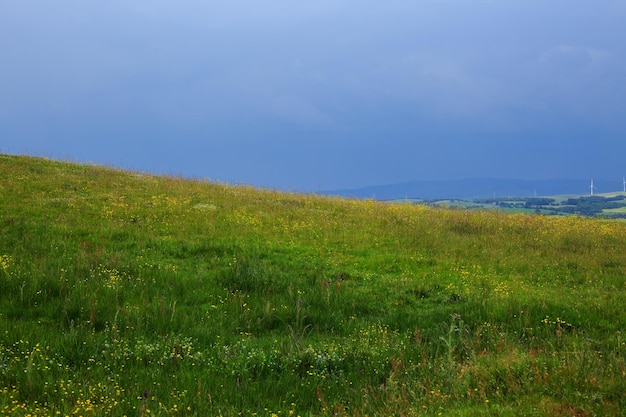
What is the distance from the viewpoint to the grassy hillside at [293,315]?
5.84 metres

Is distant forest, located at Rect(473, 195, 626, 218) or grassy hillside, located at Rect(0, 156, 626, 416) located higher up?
distant forest, located at Rect(473, 195, 626, 218)

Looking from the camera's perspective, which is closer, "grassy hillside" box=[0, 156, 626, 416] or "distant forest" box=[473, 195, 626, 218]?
"grassy hillside" box=[0, 156, 626, 416]

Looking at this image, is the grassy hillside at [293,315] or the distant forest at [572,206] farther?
the distant forest at [572,206]

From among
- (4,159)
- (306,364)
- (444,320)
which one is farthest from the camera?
(4,159)

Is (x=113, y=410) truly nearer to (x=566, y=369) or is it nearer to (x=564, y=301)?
(x=566, y=369)

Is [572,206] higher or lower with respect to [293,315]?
higher

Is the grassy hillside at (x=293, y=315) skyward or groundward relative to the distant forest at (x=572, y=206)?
groundward

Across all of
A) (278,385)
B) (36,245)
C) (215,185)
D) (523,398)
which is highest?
(215,185)

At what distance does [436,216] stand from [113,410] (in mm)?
21948

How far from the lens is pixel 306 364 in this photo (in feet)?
24.1

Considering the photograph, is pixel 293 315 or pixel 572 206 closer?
pixel 293 315

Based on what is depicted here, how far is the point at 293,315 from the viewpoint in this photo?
9773 mm

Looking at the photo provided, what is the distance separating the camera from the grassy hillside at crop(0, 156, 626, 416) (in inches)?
230

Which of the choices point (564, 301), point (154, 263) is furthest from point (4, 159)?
point (564, 301)
